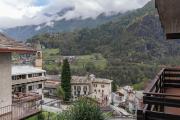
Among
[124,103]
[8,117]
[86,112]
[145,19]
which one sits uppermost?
[145,19]

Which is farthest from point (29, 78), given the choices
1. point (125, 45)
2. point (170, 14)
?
point (125, 45)

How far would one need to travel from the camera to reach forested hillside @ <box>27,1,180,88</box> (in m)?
90.4

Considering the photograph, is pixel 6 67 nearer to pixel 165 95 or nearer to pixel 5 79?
pixel 5 79

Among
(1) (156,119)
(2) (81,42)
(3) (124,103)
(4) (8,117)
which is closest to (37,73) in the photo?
(3) (124,103)

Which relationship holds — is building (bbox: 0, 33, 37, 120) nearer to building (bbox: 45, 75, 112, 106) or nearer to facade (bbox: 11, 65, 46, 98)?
facade (bbox: 11, 65, 46, 98)

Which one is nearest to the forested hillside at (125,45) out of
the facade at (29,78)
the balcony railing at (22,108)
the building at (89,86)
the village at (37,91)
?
the building at (89,86)

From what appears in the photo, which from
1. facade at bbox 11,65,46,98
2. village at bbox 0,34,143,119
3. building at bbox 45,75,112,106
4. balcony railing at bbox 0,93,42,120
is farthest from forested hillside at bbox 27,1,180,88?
balcony railing at bbox 0,93,42,120

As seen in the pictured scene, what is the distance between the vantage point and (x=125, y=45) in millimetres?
112938

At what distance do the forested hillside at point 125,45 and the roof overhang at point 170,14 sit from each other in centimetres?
8266

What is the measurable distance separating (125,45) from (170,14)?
110 meters

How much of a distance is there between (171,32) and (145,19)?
12839cm

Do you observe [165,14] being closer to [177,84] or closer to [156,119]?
[156,119]

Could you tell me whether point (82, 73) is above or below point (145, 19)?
below

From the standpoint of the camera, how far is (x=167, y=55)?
106 metres
